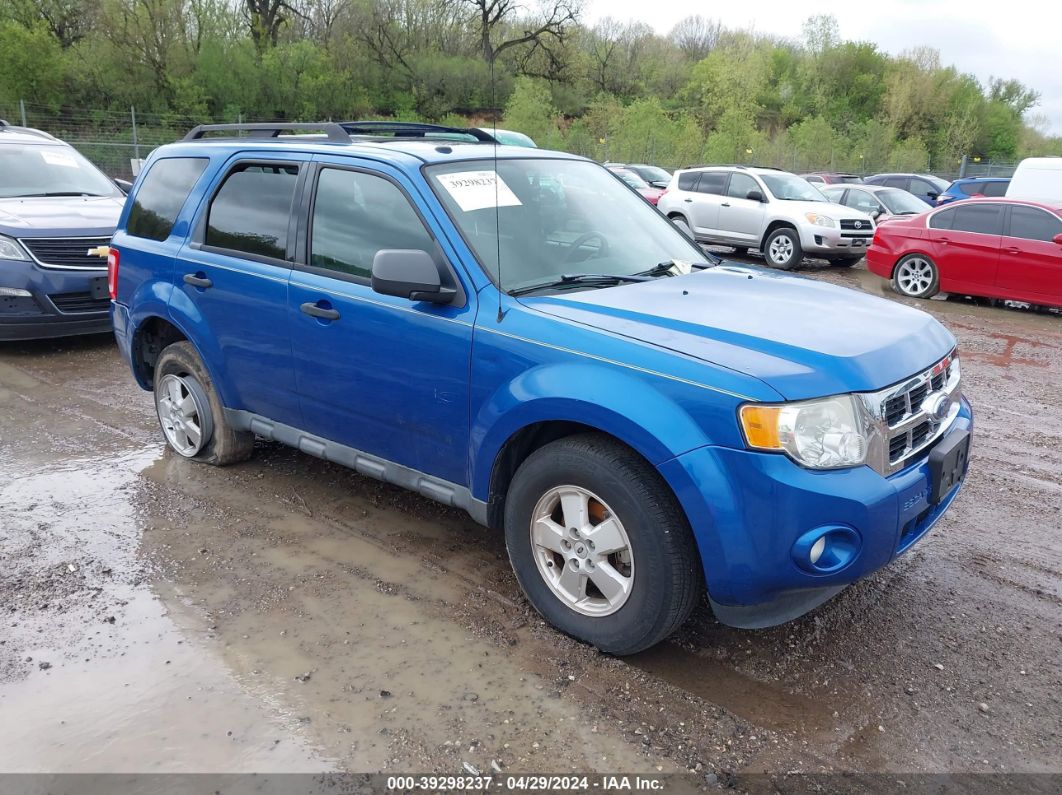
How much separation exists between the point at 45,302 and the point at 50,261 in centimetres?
39

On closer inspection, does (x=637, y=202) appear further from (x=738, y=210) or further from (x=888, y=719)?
(x=738, y=210)

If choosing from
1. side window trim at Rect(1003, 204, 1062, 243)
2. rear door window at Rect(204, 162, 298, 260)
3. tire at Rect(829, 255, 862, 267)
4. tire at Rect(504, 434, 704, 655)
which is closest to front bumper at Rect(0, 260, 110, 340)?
rear door window at Rect(204, 162, 298, 260)

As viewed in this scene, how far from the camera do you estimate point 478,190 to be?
374 centimetres

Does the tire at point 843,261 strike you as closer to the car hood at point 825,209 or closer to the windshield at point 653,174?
the car hood at point 825,209

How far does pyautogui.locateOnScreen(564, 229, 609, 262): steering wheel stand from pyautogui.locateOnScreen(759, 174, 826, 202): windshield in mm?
11972

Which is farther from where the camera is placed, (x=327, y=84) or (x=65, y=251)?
(x=327, y=84)

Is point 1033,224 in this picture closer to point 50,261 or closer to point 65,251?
point 65,251

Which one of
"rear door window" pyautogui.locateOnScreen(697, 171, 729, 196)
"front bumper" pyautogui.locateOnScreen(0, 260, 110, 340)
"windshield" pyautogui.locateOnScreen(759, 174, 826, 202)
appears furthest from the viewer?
"rear door window" pyautogui.locateOnScreen(697, 171, 729, 196)

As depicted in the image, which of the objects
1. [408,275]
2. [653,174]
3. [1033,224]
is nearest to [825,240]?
[1033,224]

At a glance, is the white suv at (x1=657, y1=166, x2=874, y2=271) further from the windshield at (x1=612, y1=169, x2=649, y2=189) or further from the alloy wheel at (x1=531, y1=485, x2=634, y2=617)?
the alloy wheel at (x1=531, y1=485, x2=634, y2=617)

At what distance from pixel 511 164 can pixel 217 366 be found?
2040mm

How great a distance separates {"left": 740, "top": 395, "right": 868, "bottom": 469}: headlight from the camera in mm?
2670

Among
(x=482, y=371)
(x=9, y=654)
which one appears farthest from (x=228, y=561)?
(x=482, y=371)

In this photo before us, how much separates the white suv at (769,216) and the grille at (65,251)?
32.3ft
